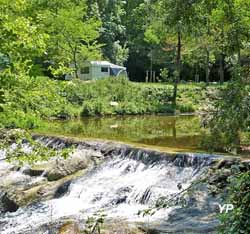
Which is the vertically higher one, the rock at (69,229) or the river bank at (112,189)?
the rock at (69,229)

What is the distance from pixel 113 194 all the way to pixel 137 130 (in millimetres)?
8527

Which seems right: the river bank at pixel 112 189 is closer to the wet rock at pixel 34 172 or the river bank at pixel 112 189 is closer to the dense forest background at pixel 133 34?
the wet rock at pixel 34 172

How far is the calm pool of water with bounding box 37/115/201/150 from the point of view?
52.7 feet

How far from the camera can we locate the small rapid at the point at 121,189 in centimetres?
983

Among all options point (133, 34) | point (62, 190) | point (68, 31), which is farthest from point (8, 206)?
point (133, 34)

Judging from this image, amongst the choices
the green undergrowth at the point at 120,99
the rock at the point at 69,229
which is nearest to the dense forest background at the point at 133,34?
the green undergrowth at the point at 120,99

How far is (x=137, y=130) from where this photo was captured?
19.5 meters

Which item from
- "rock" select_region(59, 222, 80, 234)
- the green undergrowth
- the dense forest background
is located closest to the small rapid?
"rock" select_region(59, 222, 80, 234)

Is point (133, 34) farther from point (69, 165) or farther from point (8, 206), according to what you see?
point (8, 206)

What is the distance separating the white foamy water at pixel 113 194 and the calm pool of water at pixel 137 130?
2.48 metres

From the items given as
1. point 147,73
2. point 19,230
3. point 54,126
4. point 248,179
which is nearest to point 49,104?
point 19,230

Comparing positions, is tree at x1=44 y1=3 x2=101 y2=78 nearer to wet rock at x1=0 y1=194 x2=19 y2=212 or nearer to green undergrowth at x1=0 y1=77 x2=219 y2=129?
green undergrowth at x1=0 y1=77 x2=219 y2=129

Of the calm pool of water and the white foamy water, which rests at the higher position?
the calm pool of water

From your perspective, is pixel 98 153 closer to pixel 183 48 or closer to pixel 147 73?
pixel 183 48
